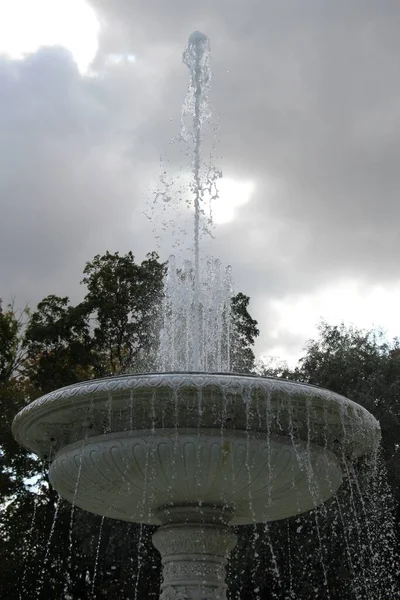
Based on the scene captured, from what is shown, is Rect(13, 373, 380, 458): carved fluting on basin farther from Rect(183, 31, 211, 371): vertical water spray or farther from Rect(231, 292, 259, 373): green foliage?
Rect(231, 292, 259, 373): green foliage

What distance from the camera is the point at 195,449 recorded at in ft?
22.1

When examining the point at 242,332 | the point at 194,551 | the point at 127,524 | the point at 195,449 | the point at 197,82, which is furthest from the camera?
the point at 242,332

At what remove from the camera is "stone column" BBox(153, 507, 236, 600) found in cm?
717

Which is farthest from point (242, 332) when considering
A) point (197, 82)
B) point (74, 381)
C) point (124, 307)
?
point (197, 82)

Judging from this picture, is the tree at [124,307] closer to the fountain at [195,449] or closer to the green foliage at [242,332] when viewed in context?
the green foliage at [242,332]

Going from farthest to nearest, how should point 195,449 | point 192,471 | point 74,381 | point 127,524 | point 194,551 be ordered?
point 74,381
point 127,524
point 194,551
point 192,471
point 195,449

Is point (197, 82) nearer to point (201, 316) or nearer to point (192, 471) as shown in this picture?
point (201, 316)

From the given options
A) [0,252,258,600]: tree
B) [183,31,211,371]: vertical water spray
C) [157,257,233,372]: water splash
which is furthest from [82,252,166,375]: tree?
[183,31,211,371]: vertical water spray

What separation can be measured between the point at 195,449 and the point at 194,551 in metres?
1.25

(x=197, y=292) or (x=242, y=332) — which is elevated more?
(x=242, y=332)

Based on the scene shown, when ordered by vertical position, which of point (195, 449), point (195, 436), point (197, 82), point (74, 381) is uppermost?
point (197, 82)

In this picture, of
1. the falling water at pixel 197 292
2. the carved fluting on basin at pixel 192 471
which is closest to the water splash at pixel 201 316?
the falling water at pixel 197 292

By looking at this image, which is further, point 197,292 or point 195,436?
point 197,292

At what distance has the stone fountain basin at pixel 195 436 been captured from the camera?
6.53 m
